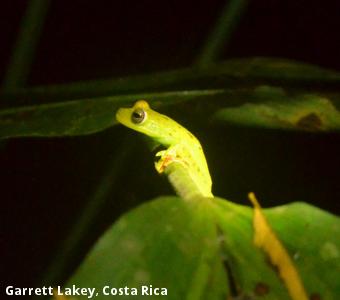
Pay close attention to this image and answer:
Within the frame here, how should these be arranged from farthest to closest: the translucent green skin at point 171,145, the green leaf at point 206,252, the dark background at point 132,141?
the dark background at point 132,141 → the translucent green skin at point 171,145 → the green leaf at point 206,252

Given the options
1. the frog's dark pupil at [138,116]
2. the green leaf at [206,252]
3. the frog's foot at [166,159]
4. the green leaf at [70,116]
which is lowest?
the green leaf at [206,252]

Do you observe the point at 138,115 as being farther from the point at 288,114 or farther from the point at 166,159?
the point at 288,114

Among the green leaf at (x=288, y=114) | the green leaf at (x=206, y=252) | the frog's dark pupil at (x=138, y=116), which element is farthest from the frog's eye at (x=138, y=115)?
the green leaf at (x=206, y=252)

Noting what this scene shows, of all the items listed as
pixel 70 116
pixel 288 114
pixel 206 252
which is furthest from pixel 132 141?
pixel 206 252

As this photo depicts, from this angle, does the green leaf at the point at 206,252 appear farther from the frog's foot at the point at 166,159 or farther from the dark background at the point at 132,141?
the dark background at the point at 132,141

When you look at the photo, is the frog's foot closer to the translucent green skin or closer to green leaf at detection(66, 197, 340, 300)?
the translucent green skin

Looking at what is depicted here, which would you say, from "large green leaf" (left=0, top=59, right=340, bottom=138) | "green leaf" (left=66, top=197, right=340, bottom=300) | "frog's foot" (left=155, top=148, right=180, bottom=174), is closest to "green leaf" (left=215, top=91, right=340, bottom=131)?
"large green leaf" (left=0, top=59, right=340, bottom=138)
